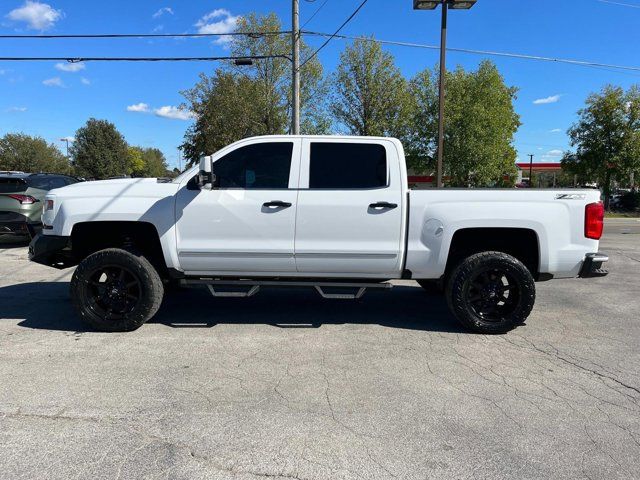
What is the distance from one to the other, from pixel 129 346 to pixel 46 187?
28.0 ft

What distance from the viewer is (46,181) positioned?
39.2 feet

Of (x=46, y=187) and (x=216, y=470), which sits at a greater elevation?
(x=46, y=187)

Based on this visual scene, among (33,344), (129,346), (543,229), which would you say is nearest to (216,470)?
(129,346)

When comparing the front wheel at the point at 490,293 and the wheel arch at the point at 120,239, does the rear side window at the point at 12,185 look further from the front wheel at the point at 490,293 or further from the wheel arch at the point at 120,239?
the front wheel at the point at 490,293

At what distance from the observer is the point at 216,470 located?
2.84m

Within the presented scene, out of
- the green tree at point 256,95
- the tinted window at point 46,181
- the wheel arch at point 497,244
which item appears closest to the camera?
the wheel arch at point 497,244

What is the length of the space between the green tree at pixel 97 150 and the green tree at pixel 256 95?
47.9 metres

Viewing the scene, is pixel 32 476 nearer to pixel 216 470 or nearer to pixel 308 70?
pixel 216 470

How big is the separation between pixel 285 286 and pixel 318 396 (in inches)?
65.1

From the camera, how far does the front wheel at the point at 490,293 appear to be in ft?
17.0

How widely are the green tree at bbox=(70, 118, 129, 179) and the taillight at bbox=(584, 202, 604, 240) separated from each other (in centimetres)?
7552

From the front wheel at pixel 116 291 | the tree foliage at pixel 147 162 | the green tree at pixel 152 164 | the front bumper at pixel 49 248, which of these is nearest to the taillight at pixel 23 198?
the front bumper at pixel 49 248

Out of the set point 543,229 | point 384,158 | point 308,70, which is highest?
point 308,70

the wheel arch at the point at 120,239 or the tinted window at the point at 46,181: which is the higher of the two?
the tinted window at the point at 46,181
